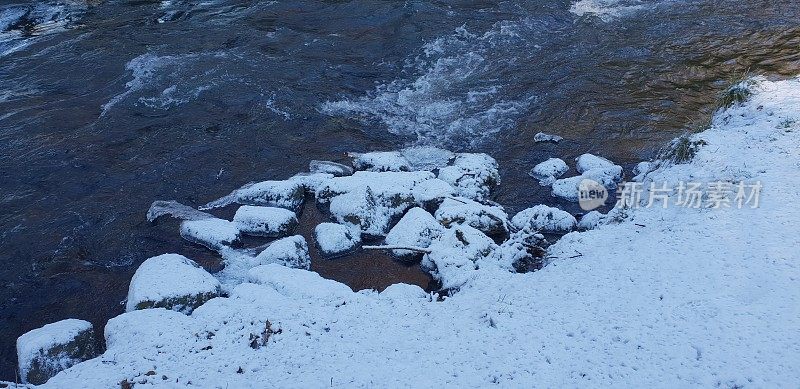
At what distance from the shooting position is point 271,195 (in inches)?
309

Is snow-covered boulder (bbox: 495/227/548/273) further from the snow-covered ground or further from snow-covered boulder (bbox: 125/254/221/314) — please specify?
snow-covered boulder (bbox: 125/254/221/314)

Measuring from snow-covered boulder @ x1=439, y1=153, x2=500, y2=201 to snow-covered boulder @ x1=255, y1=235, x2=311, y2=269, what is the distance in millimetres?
2325

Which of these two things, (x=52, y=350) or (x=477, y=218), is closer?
(x=52, y=350)

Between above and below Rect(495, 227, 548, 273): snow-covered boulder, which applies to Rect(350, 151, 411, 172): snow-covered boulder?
above

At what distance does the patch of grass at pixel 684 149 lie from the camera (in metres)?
7.46

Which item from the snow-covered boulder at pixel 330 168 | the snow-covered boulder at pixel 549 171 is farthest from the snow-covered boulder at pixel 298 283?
the snow-covered boulder at pixel 549 171

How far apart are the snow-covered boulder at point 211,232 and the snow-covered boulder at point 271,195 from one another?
598 millimetres

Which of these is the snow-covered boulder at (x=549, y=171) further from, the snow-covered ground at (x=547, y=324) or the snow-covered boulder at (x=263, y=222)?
the snow-covered boulder at (x=263, y=222)

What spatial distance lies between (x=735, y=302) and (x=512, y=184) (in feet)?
12.4

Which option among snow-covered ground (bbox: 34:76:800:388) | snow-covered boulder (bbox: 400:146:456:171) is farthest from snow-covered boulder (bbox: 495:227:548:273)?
snow-covered boulder (bbox: 400:146:456:171)

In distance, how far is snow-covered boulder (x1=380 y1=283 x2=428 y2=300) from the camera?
19.5ft

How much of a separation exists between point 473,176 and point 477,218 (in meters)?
1.04

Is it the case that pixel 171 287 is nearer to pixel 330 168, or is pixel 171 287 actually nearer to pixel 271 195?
pixel 271 195

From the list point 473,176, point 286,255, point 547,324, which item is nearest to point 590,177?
point 473,176
